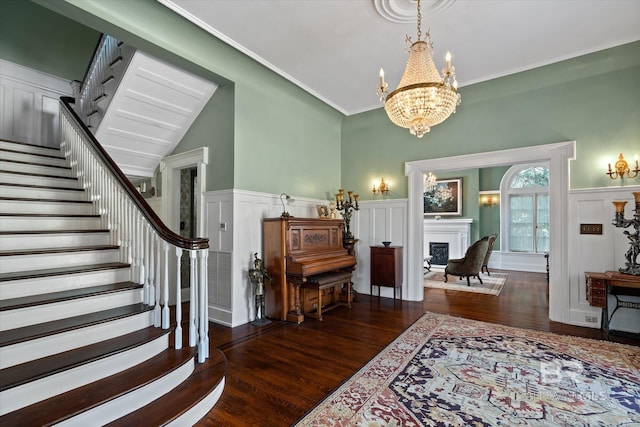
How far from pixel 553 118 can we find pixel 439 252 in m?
5.64

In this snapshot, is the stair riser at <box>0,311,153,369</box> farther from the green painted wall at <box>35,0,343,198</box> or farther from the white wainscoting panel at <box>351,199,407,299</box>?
the white wainscoting panel at <box>351,199,407,299</box>

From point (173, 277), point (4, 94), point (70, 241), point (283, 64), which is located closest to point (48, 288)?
point (70, 241)

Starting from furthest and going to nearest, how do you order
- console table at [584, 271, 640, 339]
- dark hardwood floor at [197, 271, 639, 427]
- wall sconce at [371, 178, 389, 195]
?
wall sconce at [371, 178, 389, 195] → console table at [584, 271, 640, 339] → dark hardwood floor at [197, 271, 639, 427]

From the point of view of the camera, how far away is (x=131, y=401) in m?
1.89

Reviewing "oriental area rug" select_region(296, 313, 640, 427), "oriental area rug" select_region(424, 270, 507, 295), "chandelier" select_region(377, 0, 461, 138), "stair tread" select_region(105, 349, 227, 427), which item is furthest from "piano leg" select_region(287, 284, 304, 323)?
"oriental area rug" select_region(424, 270, 507, 295)

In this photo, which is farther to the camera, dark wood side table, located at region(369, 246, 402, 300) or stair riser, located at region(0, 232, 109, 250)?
→ dark wood side table, located at region(369, 246, 402, 300)

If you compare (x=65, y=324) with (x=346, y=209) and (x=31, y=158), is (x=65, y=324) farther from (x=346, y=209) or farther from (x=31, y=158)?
(x=346, y=209)

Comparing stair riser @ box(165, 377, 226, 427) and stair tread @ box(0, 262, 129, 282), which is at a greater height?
stair tread @ box(0, 262, 129, 282)

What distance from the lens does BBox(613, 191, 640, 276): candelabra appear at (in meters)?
3.42

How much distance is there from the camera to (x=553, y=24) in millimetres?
3371

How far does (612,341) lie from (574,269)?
3.10 feet

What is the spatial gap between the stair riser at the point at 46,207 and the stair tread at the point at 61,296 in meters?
1.33

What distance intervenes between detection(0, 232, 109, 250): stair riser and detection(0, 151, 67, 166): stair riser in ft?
5.27

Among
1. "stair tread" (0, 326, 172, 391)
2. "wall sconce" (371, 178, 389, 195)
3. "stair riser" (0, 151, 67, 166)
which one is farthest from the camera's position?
"wall sconce" (371, 178, 389, 195)
